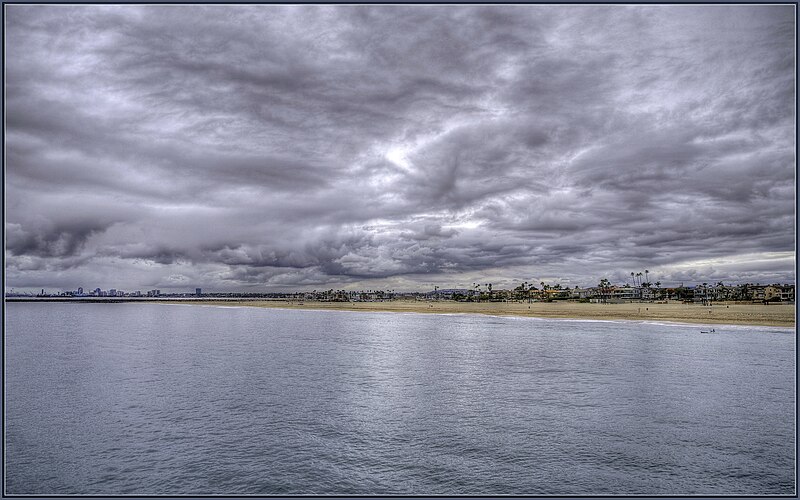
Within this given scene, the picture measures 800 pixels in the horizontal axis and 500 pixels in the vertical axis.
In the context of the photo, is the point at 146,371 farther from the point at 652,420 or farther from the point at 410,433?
the point at 652,420

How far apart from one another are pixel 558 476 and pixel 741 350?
1838 inches

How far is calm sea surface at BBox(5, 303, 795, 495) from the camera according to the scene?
18.8 metres

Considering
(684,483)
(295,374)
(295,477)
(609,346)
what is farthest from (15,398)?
(609,346)

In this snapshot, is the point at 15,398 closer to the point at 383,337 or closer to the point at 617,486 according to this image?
the point at 617,486

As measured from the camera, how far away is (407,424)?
2597 centimetres

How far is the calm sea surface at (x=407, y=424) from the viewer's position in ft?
61.6

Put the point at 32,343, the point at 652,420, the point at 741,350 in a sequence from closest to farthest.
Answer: the point at 652,420 → the point at 741,350 → the point at 32,343

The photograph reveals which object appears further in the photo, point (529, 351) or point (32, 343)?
point (32, 343)

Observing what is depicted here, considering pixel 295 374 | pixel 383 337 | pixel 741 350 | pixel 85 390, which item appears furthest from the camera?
pixel 383 337

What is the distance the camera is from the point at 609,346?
58156 mm

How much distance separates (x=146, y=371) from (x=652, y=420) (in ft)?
141

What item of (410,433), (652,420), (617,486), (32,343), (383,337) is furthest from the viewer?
(383,337)

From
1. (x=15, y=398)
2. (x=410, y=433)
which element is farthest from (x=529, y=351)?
(x=15, y=398)

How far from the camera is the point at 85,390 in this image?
35.9 metres
